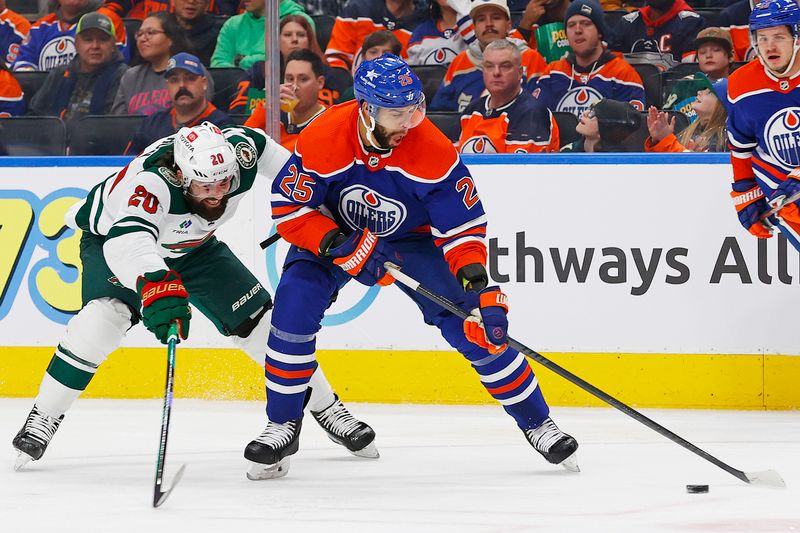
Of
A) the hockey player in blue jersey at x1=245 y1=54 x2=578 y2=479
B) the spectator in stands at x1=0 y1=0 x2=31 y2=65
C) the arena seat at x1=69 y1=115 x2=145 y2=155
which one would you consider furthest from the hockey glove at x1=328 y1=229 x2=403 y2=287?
the spectator in stands at x1=0 y1=0 x2=31 y2=65

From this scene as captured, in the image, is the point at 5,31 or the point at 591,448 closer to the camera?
the point at 591,448

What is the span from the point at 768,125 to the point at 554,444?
5.19 ft

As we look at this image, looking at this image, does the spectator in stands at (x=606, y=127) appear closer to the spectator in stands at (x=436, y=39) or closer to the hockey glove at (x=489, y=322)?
the spectator in stands at (x=436, y=39)

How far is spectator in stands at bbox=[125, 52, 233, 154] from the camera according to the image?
544 centimetres

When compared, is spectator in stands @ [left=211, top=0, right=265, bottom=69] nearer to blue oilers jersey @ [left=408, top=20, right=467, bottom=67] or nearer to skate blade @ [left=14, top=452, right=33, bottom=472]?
blue oilers jersey @ [left=408, top=20, right=467, bottom=67]

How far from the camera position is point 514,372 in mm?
3506

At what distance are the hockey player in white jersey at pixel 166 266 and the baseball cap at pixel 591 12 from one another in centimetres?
214

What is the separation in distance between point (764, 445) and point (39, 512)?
232cm

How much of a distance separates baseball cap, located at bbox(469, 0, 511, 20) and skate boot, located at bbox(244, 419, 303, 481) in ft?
8.99

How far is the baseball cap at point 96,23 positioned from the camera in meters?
6.07

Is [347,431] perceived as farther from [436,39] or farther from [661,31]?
[661,31]

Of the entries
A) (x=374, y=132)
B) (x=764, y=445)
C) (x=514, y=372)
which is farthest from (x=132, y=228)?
(x=764, y=445)

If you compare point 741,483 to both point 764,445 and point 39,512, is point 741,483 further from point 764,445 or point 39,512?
point 39,512

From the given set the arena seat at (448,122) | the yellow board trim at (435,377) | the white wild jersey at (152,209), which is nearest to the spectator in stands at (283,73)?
the arena seat at (448,122)
